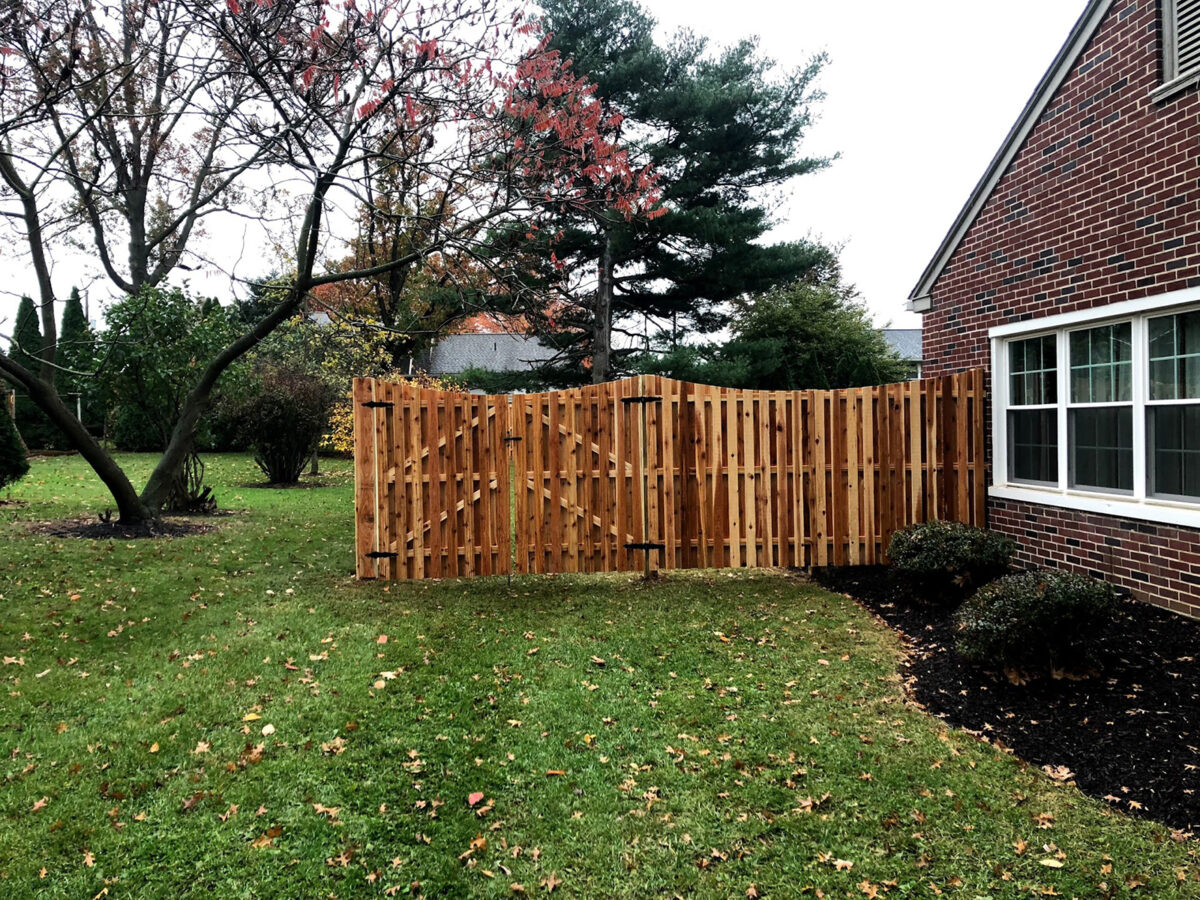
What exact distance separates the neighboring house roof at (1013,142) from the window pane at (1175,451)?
286cm

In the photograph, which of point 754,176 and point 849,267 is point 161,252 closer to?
point 754,176

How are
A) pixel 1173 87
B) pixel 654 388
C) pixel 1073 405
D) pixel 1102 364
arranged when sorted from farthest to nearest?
pixel 654 388 < pixel 1073 405 < pixel 1102 364 < pixel 1173 87

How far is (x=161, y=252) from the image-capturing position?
12.5 metres

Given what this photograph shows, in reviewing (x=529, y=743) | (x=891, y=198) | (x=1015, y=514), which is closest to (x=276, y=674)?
(x=529, y=743)

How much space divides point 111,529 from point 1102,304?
423 inches

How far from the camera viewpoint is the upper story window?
4.96 metres

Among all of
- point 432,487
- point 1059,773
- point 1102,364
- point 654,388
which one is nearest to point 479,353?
point 432,487

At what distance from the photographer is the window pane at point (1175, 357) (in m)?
4.97

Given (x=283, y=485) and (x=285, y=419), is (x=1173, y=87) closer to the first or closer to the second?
(x=285, y=419)

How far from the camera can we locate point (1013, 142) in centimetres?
663

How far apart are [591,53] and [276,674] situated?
1333 centimetres

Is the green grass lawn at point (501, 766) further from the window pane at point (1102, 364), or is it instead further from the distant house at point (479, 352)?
the distant house at point (479, 352)

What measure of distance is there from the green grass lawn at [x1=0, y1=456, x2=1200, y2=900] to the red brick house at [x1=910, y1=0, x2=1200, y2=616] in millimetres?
2042

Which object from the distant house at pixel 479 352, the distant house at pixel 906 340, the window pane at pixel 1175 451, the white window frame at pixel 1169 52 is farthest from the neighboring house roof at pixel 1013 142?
the distant house at pixel 906 340
